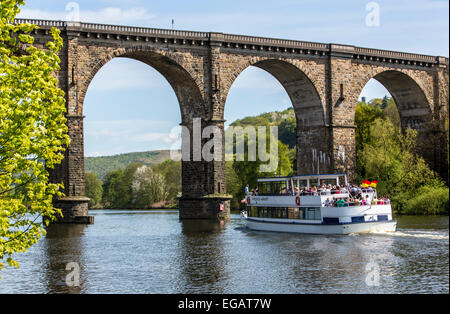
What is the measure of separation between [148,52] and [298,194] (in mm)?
16764

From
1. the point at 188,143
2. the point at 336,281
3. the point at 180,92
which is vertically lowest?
the point at 336,281

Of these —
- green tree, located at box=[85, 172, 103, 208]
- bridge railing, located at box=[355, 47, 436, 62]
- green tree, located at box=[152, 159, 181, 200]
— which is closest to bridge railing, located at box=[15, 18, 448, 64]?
bridge railing, located at box=[355, 47, 436, 62]

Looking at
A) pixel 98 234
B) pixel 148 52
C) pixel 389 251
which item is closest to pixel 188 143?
pixel 148 52

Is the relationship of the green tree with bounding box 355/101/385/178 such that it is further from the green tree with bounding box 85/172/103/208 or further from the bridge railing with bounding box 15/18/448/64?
the green tree with bounding box 85/172/103/208

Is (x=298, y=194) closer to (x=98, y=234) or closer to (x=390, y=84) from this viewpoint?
(x=98, y=234)

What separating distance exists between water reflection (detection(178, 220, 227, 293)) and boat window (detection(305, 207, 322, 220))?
5.81 metres

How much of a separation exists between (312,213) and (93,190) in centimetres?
8079

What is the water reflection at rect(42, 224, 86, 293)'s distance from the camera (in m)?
24.2

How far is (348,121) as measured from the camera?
61000 mm

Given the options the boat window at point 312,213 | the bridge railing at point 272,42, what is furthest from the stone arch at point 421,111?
the boat window at point 312,213

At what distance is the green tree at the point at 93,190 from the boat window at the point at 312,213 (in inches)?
2983

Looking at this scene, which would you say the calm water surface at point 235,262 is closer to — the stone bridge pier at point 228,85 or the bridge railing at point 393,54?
the stone bridge pier at point 228,85

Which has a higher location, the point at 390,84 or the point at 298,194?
the point at 390,84

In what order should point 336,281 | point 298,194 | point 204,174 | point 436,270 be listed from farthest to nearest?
1. point 204,174
2. point 298,194
3. point 436,270
4. point 336,281
